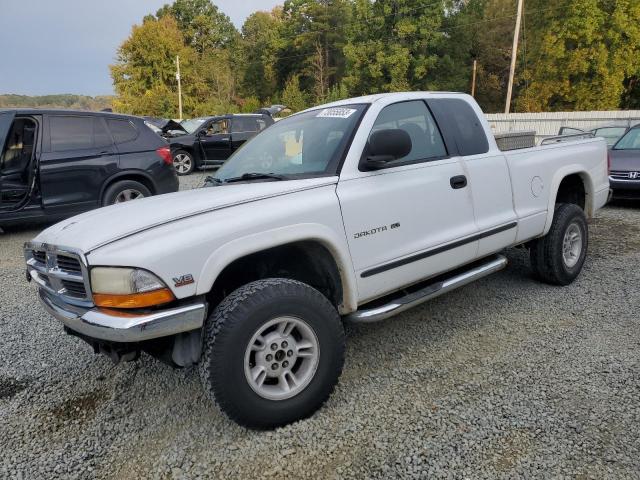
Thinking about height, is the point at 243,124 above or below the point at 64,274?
above

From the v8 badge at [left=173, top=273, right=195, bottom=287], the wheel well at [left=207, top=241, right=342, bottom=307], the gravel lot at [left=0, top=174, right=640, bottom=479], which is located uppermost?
the v8 badge at [left=173, top=273, right=195, bottom=287]

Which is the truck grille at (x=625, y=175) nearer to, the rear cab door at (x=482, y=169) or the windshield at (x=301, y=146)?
the rear cab door at (x=482, y=169)

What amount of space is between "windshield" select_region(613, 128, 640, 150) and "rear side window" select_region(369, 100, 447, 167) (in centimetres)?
713

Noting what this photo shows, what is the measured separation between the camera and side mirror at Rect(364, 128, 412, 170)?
106 inches

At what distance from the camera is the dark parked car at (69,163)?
6195 millimetres

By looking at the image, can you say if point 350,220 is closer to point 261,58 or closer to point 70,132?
point 70,132

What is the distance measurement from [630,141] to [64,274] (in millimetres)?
9910

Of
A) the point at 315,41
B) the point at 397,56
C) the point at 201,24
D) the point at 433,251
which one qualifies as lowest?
the point at 433,251

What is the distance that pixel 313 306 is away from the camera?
7.99ft

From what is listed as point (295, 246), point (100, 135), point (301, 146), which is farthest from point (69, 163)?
point (295, 246)

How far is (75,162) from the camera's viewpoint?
6.39 meters

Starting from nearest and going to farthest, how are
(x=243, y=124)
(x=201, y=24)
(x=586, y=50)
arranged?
(x=243, y=124)
(x=586, y=50)
(x=201, y=24)

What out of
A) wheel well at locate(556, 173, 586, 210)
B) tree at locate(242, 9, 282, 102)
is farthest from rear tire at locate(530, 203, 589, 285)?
tree at locate(242, 9, 282, 102)

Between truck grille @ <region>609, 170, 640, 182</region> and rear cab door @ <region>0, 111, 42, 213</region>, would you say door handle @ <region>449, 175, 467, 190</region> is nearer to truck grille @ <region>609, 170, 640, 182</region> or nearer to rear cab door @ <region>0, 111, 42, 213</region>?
rear cab door @ <region>0, 111, 42, 213</region>
